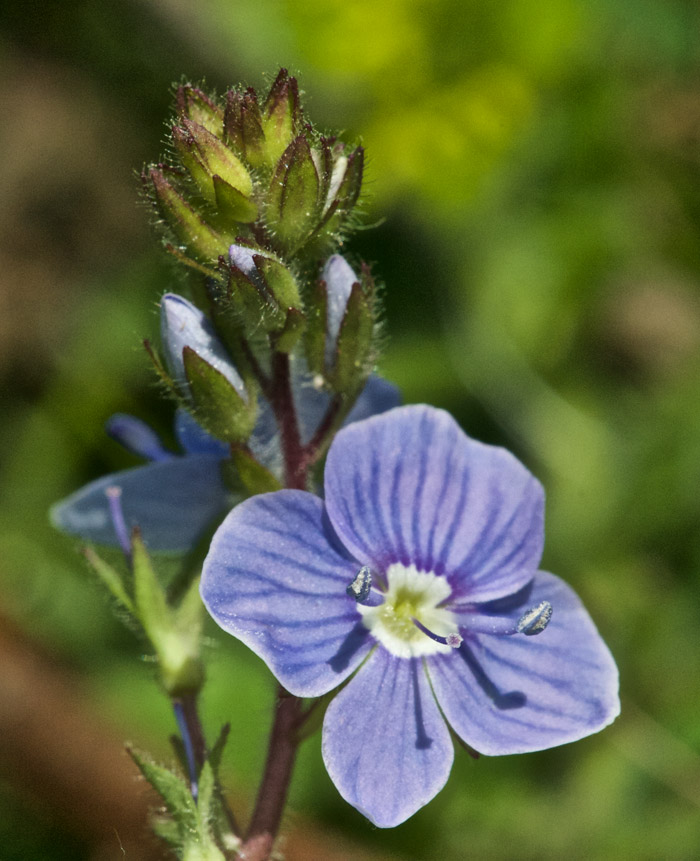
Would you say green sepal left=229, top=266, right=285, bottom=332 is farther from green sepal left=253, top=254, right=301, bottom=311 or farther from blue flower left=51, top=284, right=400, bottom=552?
blue flower left=51, top=284, right=400, bottom=552

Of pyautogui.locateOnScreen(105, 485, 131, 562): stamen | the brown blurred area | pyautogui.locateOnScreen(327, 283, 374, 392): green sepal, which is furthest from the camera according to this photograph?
the brown blurred area

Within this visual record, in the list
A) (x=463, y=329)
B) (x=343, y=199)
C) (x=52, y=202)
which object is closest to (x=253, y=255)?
(x=343, y=199)

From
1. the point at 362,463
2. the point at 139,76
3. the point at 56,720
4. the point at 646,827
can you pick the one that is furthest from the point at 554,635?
the point at 139,76

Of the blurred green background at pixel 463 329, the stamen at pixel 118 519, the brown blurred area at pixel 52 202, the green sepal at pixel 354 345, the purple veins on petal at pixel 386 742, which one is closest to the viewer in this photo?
the purple veins on petal at pixel 386 742

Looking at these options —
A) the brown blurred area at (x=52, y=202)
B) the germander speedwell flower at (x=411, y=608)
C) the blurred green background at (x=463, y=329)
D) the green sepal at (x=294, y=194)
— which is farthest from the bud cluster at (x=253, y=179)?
the brown blurred area at (x=52, y=202)

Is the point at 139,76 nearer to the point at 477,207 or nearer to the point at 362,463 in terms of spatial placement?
the point at 477,207

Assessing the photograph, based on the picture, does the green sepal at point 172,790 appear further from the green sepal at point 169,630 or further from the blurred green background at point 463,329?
the blurred green background at point 463,329

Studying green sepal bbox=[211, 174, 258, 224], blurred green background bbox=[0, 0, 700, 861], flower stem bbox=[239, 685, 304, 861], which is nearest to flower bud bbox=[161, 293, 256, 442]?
green sepal bbox=[211, 174, 258, 224]
